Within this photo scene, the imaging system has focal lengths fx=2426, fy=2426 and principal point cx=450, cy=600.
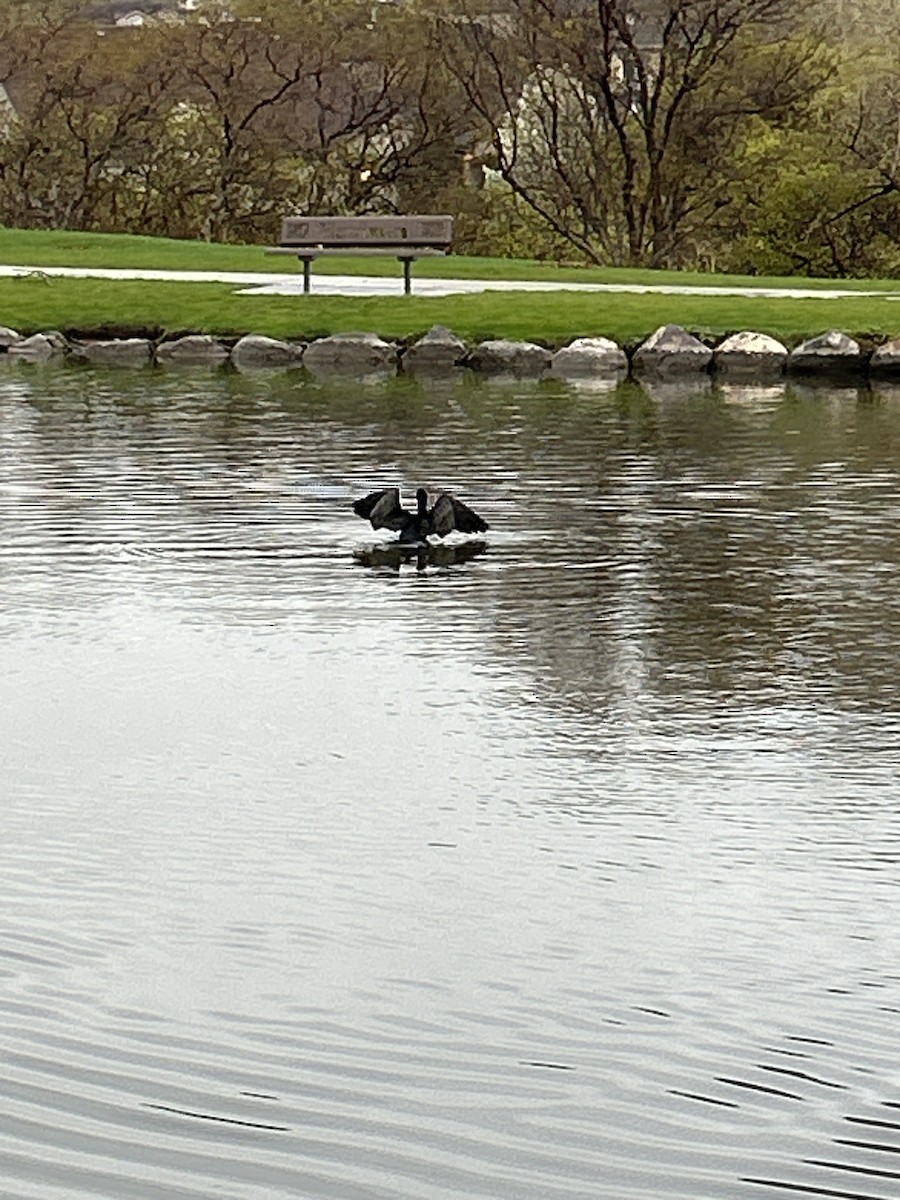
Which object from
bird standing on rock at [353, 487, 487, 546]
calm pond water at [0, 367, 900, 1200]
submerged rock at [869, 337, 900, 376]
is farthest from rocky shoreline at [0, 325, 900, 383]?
bird standing on rock at [353, 487, 487, 546]

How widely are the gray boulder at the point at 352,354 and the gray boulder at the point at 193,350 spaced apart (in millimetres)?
909

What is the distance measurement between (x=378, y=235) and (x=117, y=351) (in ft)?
11.6

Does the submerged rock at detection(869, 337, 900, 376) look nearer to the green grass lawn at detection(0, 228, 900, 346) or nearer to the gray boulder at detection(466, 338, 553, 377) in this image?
the green grass lawn at detection(0, 228, 900, 346)

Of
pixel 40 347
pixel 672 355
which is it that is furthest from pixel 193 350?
pixel 672 355

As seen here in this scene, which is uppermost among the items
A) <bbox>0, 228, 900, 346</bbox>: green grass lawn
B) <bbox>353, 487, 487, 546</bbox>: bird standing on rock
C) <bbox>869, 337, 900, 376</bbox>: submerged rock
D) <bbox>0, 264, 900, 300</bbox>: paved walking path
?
<bbox>0, 264, 900, 300</bbox>: paved walking path

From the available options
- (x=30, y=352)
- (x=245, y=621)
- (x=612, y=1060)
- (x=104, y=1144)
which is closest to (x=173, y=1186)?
(x=104, y=1144)

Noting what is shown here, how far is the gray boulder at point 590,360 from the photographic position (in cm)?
2189

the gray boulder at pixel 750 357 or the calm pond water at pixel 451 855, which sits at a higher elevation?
the gray boulder at pixel 750 357

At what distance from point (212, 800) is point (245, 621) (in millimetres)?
2737

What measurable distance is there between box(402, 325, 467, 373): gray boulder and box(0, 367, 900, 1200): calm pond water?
31.2 ft

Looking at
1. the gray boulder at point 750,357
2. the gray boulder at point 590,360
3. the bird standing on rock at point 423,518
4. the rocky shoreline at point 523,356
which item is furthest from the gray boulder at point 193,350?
the bird standing on rock at point 423,518

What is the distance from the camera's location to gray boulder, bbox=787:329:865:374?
21516 millimetres

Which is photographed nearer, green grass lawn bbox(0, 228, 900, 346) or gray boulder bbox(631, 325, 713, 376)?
gray boulder bbox(631, 325, 713, 376)

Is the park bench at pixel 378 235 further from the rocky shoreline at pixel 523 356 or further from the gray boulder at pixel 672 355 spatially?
the gray boulder at pixel 672 355
